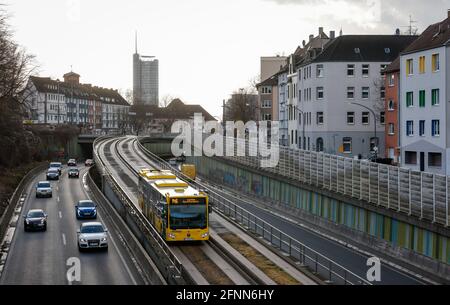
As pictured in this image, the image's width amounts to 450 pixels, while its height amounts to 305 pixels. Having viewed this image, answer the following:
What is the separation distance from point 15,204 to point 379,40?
47159mm

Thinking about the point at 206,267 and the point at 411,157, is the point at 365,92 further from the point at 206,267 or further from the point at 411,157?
the point at 206,267

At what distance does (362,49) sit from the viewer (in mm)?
81500

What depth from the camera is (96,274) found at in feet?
102

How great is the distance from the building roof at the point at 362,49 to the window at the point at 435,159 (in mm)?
28817

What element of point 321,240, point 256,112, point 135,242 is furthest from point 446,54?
point 256,112

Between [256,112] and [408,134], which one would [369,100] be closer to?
[408,134]

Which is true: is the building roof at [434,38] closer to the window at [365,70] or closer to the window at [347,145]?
the window at [365,70]

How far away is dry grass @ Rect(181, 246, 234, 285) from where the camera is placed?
1051 inches

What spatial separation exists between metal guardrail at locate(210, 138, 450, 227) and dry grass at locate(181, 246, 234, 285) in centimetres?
906

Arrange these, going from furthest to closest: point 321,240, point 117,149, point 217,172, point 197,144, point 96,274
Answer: point 117,149
point 197,144
point 217,172
point 321,240
point 96,274

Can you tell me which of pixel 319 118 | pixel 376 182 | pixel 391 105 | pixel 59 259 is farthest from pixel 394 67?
pixel 59 259

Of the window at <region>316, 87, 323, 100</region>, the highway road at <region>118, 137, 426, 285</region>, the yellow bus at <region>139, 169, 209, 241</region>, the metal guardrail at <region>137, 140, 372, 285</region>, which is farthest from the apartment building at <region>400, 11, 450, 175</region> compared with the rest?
the yellow bus at <region>139, 169, 209, 241</region>

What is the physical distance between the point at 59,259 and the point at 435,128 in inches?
1199

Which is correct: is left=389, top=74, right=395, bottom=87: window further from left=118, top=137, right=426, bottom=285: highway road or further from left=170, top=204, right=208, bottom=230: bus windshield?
left=170, top=204, right=208, bottom=230: bus windshield
